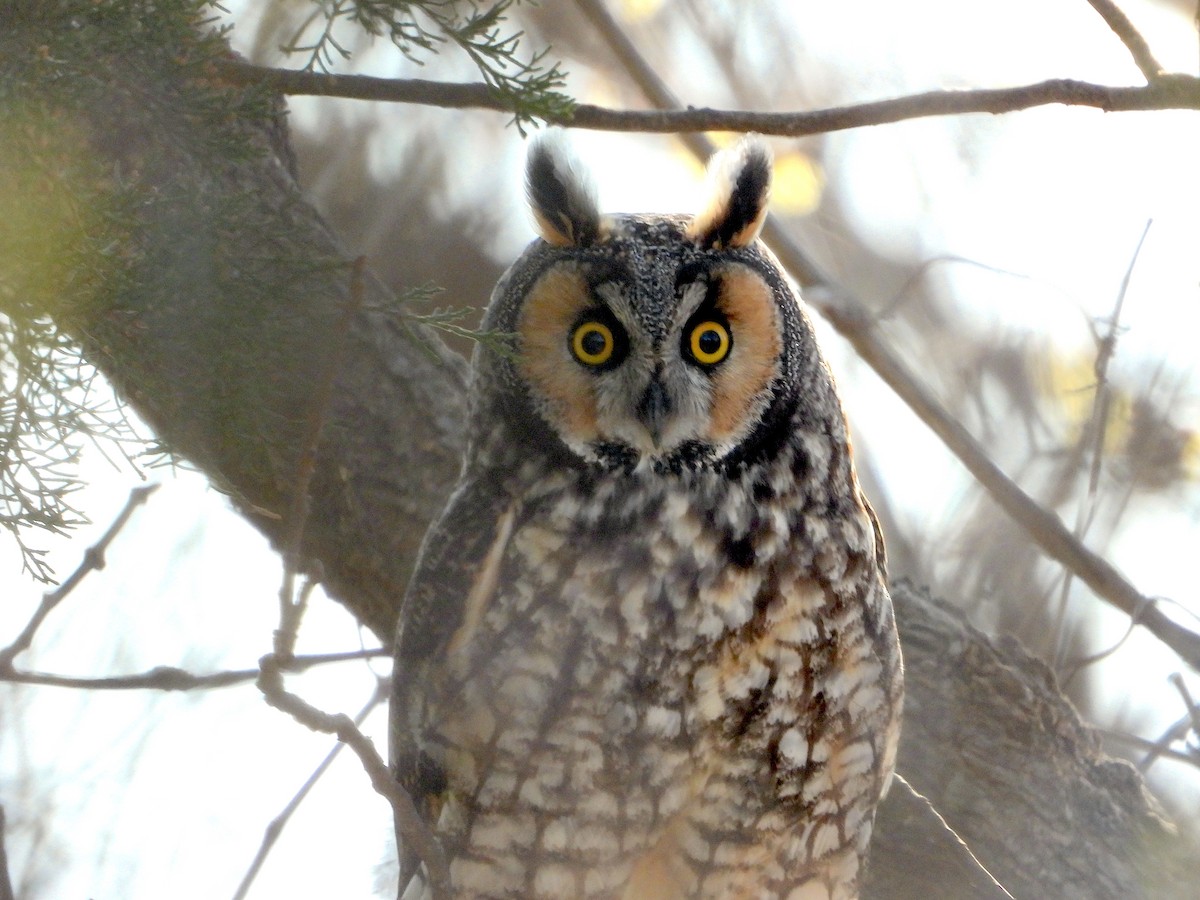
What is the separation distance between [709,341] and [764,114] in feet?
1.14

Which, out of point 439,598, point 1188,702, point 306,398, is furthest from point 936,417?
point 306,398

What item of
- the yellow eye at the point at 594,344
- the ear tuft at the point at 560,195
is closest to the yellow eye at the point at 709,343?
the yellow eye at the point at 594,344

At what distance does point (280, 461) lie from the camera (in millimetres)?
2293

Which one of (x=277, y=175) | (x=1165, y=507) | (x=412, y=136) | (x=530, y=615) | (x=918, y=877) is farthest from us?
(x=412, y=136)

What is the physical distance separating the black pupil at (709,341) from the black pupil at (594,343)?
0.48 feet

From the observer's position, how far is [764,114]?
188cm

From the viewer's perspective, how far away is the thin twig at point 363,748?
1237 millimetres

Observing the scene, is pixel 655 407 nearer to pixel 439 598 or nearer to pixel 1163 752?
pixel 439 598

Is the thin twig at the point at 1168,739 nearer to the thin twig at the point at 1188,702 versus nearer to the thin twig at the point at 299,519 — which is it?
the thin twig at the point at 1188,702

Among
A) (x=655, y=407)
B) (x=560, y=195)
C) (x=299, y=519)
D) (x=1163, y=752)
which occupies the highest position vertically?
(x=560, y=195)

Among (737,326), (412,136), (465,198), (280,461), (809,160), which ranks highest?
(809,160)

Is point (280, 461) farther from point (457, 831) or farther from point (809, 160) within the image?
point (809, 160)

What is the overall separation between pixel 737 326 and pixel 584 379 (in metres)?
0.25

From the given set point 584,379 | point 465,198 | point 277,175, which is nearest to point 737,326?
point 584,379
